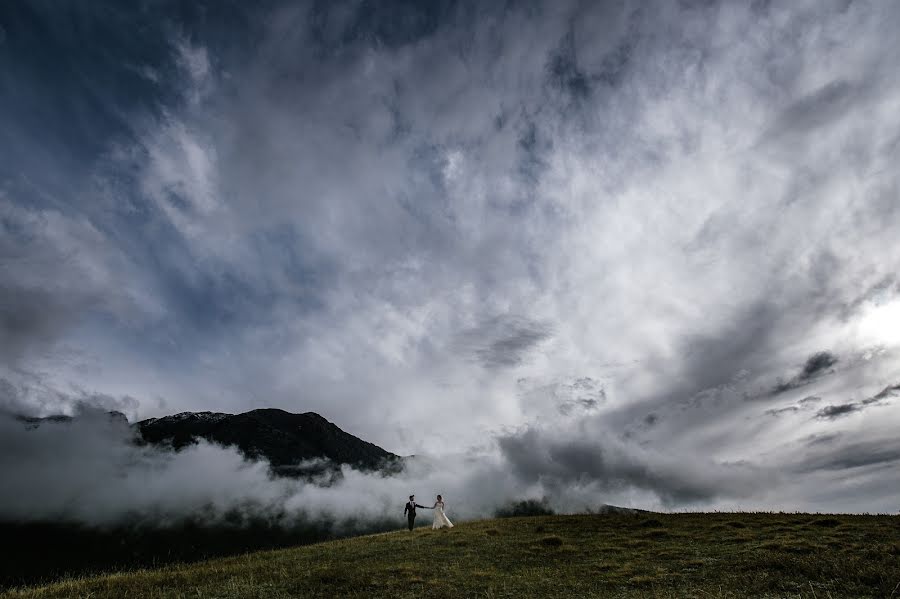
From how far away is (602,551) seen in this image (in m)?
27.6

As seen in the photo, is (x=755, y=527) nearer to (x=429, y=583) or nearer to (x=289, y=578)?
(x=429, y=583)

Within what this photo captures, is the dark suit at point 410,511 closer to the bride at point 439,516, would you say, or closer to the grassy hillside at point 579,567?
the bride at point 439,516

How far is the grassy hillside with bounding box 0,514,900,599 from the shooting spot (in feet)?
57.8

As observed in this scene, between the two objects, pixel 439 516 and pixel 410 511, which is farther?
pixel 410 511

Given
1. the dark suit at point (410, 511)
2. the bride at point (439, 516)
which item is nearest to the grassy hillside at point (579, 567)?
the bride at point (439, 516)

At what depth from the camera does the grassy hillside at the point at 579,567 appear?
57.8 feet

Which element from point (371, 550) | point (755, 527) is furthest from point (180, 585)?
point (755, 527)

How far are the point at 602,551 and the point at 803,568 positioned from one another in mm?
11143

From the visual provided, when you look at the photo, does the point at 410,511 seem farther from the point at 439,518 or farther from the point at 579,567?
the point at 579,567

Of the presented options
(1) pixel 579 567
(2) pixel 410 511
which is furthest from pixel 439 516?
(1) pixel 579 567

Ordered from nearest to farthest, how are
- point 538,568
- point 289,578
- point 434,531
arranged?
point 289,578 → point 538,568 → point 434,531

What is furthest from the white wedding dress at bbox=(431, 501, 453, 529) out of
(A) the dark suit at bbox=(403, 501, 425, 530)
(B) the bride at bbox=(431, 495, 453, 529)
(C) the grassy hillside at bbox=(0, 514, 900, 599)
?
(C) the grassy hillside at bbox=(0, 514, 900, 599)

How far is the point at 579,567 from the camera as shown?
23344 mm

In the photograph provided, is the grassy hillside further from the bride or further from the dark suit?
the dark suit
